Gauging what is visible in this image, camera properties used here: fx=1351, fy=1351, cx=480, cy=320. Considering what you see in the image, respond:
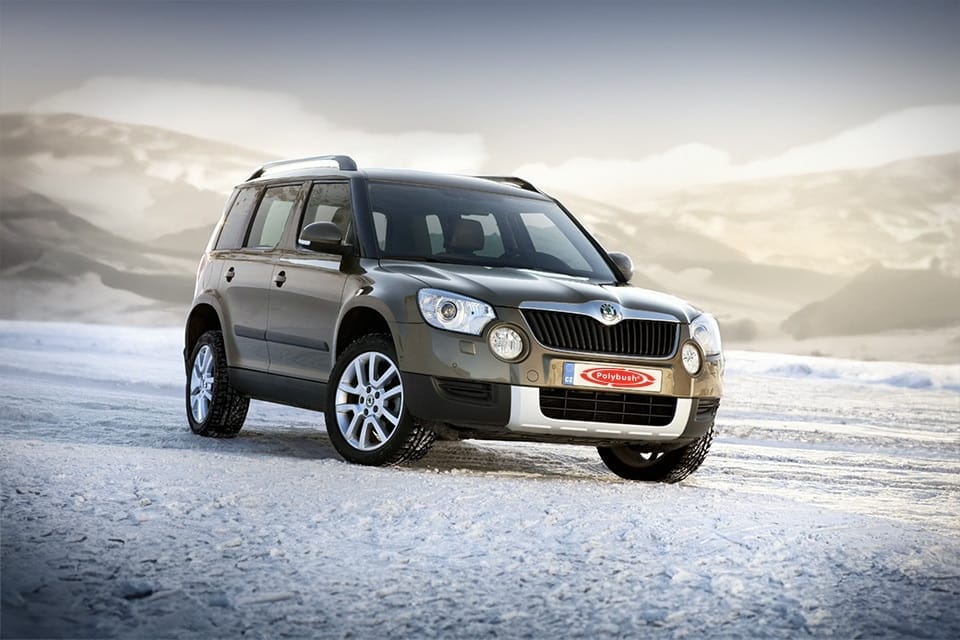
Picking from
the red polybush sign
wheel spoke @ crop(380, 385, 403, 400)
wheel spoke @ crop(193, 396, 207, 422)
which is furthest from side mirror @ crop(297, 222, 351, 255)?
wheel spoke @ crop(193, 396, 207, 422)

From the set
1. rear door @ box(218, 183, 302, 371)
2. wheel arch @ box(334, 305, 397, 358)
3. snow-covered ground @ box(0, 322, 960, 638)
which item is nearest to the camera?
snow-covered ground @ box(0, 322, 960, 638)

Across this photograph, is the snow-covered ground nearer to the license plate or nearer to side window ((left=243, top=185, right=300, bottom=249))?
the license plate

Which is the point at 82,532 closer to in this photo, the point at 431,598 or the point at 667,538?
the point at 431,598

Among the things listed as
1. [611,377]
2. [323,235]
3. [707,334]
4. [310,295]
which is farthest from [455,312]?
[707,334]

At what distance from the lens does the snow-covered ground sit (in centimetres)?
455

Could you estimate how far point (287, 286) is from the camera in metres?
8.99

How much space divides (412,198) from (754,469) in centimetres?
335

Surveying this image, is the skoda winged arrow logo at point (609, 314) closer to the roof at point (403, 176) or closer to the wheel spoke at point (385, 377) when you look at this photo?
the wheel spoke at point (385, 377)

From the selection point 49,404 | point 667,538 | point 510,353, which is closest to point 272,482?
point 510,353

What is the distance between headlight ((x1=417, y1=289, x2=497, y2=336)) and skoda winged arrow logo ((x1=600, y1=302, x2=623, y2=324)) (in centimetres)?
66

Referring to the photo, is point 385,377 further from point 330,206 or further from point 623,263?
point 623,263

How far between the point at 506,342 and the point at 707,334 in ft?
4.72

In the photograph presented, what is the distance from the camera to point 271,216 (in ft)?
32.1

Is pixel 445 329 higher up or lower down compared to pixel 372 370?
higher up
